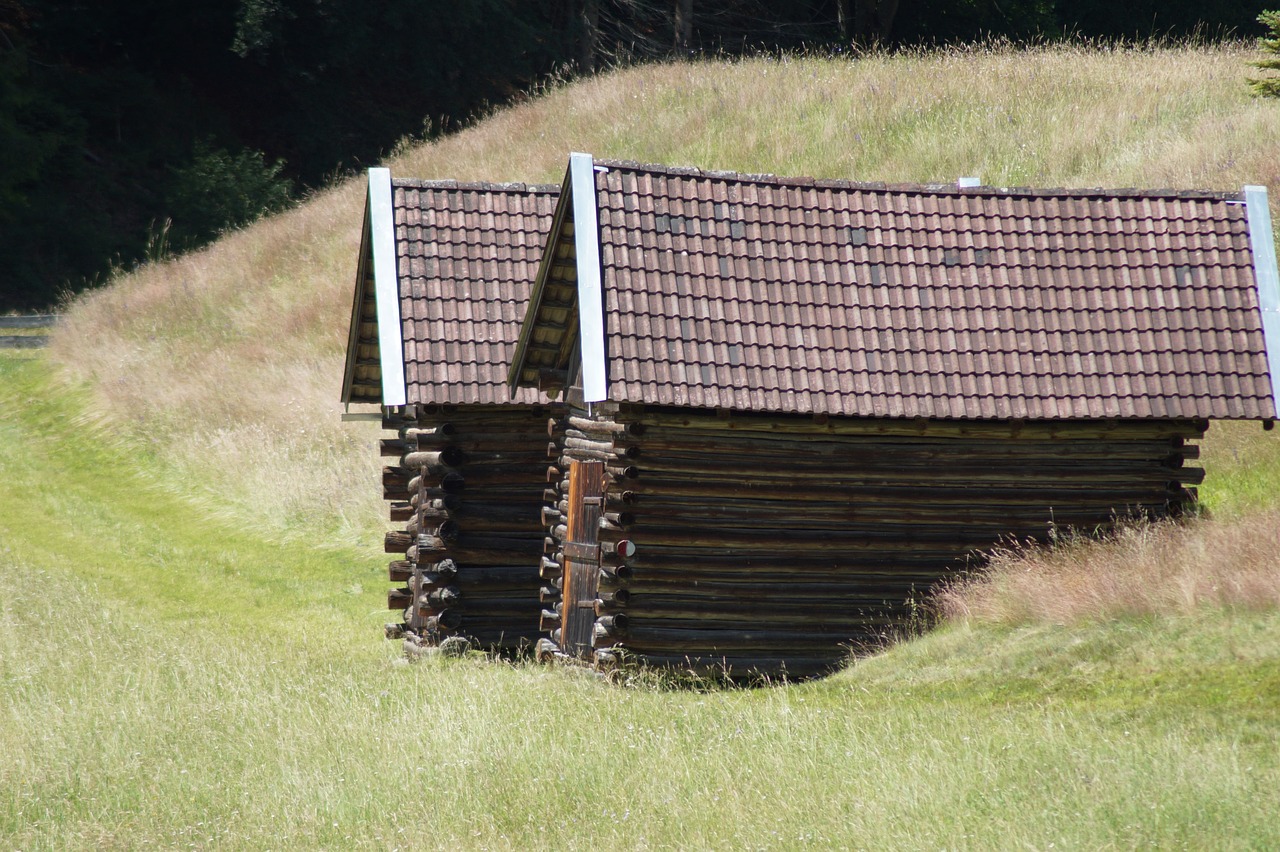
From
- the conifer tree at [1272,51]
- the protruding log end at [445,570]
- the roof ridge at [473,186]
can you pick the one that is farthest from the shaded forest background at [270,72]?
the protruding log end at [445,570]

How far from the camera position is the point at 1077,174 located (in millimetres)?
21672

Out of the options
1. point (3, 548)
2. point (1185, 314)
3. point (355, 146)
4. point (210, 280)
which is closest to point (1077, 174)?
point (1185, 314)

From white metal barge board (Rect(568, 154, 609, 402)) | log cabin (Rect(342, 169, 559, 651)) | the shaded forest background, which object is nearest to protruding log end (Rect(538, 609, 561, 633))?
log cabin (Rect(342, 169, 559, 651))

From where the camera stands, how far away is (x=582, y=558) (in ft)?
40.0

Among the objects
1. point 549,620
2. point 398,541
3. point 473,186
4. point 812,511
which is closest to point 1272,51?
point 812,511

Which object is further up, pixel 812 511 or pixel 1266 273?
pixel 1266 273

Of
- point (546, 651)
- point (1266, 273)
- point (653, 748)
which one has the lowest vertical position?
point (653, 748)

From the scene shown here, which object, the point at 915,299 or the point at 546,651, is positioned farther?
the point at 546,651

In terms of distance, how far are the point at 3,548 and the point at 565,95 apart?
18016mm

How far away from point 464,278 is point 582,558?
340cm

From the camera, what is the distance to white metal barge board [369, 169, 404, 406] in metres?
12.8

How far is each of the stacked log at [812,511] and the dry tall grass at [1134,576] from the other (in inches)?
15.8

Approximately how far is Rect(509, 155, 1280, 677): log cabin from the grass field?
0.77m

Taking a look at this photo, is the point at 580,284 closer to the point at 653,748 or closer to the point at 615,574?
the point at 615,574
